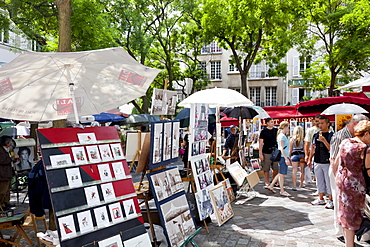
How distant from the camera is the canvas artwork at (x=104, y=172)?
3.86 m

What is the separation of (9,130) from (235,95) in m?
7.14

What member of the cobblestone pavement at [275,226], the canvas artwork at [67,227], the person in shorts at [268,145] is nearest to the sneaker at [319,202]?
the cobblestone pavement at [275,226]

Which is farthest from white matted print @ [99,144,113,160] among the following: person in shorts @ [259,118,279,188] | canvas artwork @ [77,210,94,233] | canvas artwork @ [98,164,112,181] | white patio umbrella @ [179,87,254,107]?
person in shorts @ [259,118,279,188]

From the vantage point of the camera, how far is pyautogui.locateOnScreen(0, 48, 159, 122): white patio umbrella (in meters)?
3.70

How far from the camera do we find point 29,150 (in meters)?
9.70

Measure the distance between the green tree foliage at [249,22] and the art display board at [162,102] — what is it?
38.4ft

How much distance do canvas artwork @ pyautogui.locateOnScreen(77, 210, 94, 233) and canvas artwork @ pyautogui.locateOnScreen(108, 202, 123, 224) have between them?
0.86ft

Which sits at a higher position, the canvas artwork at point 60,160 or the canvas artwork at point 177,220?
the canvas artwork at point 60,160

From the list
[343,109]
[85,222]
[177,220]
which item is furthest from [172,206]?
[343,109]

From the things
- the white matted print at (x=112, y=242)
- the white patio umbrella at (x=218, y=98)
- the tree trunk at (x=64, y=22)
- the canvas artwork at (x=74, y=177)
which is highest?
the tree trunk at (x=64, y=22)

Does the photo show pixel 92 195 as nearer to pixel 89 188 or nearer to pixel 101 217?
pixel 89 188

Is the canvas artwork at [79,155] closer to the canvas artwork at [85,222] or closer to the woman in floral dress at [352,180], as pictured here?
the canvas artwork at [85,222]

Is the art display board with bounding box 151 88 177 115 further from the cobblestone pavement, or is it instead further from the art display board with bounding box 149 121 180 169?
the cobblestone pavement

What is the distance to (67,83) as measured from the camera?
13.3ft
